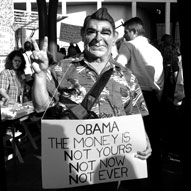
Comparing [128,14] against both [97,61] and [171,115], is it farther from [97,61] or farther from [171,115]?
[97,61]

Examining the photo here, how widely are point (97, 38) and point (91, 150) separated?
0.64 metres

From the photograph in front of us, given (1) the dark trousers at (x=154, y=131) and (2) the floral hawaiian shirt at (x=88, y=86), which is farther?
(1) the dark trousers at (x=154, y=131)

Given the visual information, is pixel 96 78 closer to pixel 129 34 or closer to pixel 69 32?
pixel 129 34

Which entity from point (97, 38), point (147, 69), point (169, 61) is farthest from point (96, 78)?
point (169, 61)

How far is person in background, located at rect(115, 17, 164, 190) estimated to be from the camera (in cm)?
439

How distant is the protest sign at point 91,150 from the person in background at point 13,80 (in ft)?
13.2

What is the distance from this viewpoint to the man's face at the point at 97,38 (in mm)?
2338

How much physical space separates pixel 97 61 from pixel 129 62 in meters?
2.10

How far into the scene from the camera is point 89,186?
2.29 meters

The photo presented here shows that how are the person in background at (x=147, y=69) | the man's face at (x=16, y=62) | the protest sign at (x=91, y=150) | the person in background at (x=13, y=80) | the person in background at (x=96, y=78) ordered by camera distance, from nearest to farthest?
the protest sign at (x=91, y=150) < the person in background at (x=96, y=78) < the person in background at (x=147, y=69) < the person in background at (x=13, y=80) < the man's face at (x=16, y=62)

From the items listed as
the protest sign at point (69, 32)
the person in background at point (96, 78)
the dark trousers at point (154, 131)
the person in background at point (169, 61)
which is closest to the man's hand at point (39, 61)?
the person in background at point (96, 78)

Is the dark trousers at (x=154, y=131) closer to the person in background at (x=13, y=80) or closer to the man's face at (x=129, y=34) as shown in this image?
the man's face at (x=129, y=34)

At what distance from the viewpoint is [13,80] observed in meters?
6.27

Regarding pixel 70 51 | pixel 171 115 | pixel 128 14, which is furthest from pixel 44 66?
pixel 128 14
